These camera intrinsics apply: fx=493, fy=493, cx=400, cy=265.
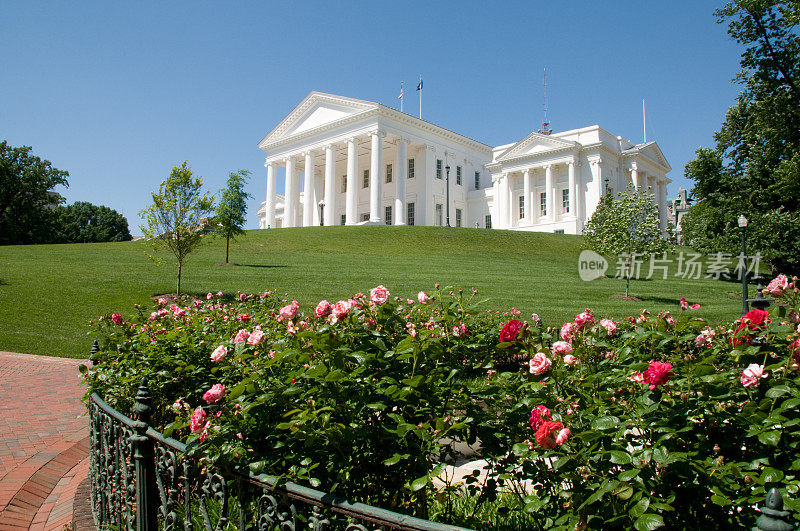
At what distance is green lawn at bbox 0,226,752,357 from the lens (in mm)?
14445

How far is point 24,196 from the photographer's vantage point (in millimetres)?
54594

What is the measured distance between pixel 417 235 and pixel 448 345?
105 ft

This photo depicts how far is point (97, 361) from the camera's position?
4312mm

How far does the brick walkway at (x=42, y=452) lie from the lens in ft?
12.9

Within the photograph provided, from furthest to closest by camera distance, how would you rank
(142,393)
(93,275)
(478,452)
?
(93,275)
(142,393)
(478,452)

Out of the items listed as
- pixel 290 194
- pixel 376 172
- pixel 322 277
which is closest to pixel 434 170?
pixel 376 172

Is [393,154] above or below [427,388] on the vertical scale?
above

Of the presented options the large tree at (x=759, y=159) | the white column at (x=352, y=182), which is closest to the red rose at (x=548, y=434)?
the large tree at (x=759, y=159)

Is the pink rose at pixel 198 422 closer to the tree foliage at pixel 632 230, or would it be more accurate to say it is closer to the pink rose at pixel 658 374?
the pink rose at pixel 658 374

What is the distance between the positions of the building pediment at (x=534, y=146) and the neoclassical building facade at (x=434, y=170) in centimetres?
10

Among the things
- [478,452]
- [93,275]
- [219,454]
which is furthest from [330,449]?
[93,275]

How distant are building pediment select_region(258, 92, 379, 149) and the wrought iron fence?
47.5 meters

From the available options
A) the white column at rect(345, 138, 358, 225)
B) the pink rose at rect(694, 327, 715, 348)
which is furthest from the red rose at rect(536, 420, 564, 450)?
the white column at rect(345, 138, 358, 225)

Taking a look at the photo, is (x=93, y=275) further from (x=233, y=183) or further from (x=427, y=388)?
(x=427, y=388)
